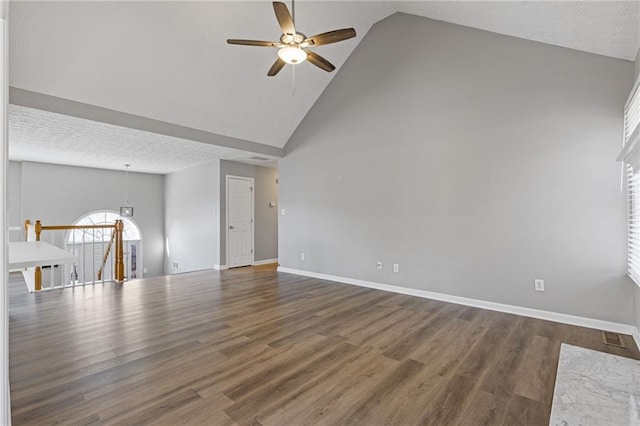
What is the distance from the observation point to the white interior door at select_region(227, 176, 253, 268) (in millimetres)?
7055

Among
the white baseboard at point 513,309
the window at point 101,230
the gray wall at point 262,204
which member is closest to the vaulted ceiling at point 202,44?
the gray wall at point 262,204

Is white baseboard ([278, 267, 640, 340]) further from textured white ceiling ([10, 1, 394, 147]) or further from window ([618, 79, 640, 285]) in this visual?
textured white ceiling ([10, 1, 394, 147])

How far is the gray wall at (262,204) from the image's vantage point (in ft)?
23.5

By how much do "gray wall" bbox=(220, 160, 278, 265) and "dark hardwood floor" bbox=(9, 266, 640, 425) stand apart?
3469 mm

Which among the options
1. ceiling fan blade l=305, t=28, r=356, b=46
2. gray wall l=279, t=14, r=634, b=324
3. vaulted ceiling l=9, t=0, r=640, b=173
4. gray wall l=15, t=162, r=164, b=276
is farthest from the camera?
gray wall l=15, t=162, r=164, b=276

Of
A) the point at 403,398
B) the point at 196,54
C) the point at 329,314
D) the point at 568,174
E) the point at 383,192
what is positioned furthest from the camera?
the point at 383,192

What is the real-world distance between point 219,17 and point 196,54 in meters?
0.57

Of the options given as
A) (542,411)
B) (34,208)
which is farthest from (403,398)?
(34,208)

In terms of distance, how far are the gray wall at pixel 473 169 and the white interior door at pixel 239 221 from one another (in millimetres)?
2112

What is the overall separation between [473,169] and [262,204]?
17.2 feet

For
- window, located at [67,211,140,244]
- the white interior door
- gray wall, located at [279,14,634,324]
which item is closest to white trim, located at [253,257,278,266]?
the white interior door

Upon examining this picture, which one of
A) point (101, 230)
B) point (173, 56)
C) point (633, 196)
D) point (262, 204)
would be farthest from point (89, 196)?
point (633, 196)

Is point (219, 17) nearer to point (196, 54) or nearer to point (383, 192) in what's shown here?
point (196, 54)

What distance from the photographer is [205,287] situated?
16.5 ft
